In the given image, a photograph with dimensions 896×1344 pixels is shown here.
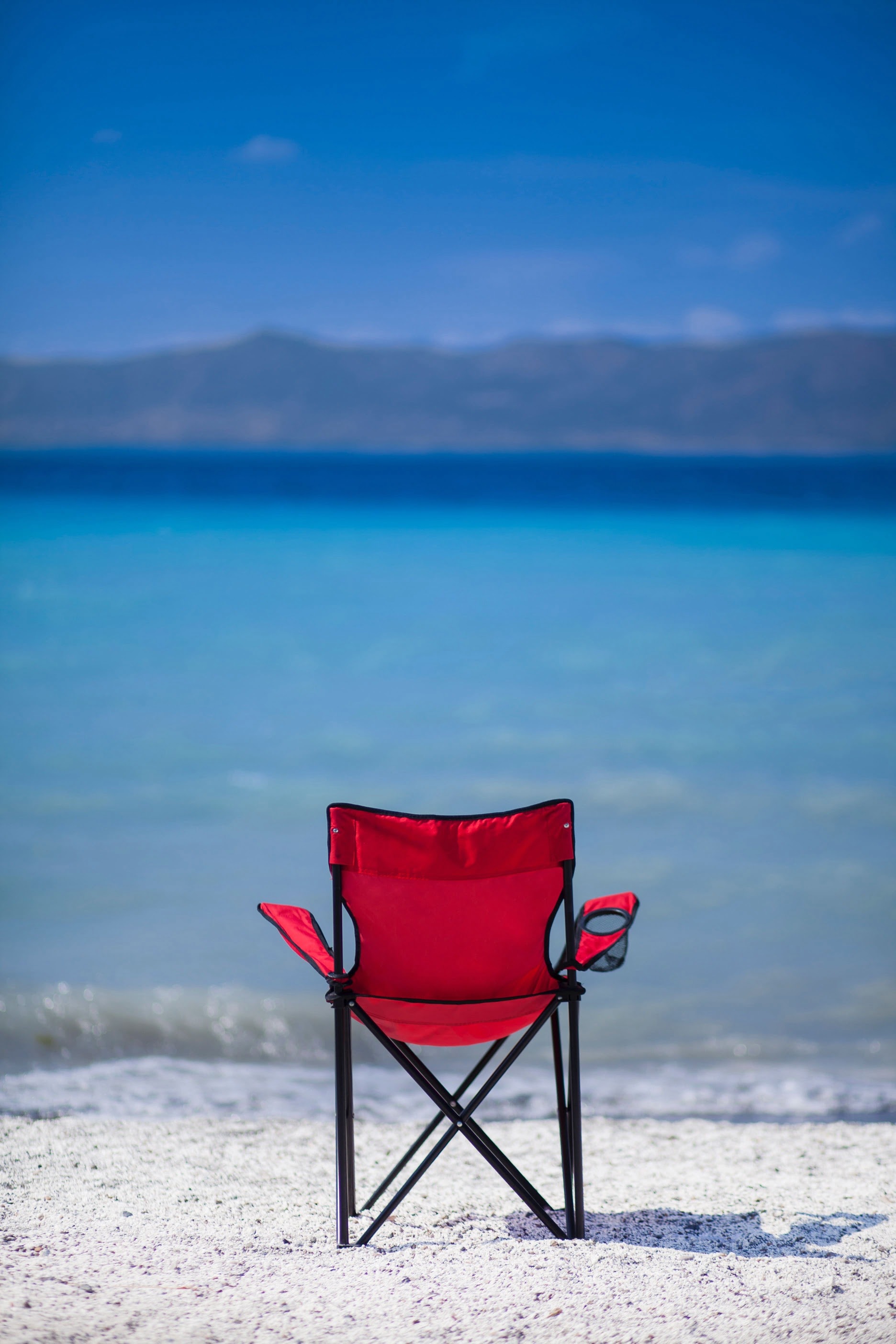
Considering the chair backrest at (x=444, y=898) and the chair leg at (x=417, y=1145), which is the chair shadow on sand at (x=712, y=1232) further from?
the chair backrest at (x=444, y=898)

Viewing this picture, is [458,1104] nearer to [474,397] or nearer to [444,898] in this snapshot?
[444,898]

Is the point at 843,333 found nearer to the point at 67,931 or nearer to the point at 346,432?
the point at 346,432

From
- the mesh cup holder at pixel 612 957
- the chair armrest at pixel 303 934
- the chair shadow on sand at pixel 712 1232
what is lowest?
the chair shadow on sand at pixel 712 1232

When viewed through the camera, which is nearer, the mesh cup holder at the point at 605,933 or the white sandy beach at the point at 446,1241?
the white sandy beach at the point at 446,1241

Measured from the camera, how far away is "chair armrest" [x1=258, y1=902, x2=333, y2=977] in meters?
1.77

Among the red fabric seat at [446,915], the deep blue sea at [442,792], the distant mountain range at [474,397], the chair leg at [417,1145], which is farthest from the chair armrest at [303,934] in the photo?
the distant mountain range at [474,397]

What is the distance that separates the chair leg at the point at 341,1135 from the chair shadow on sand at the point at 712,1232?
0.28 m

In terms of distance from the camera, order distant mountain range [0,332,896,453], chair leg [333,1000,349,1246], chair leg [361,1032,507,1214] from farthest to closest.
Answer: distant mountain range [0,332,896,453]
chair leg [361,1032,507,1214]
chair leg [333,1000,349,1246]

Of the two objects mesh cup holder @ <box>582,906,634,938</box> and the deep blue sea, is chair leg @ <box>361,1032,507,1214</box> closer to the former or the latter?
mesh cup holder @ <box>582,906,634,938</box>

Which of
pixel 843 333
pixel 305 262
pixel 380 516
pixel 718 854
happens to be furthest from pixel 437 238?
pixel 718 854

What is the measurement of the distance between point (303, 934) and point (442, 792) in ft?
13.4

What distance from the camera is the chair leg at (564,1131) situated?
5.73ft

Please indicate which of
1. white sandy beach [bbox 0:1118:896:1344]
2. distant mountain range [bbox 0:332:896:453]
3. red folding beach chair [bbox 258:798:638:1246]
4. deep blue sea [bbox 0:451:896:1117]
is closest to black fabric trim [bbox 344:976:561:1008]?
red folding beach chair [bbox 258:798:638:1246]

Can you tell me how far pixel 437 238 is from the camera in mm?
20297
